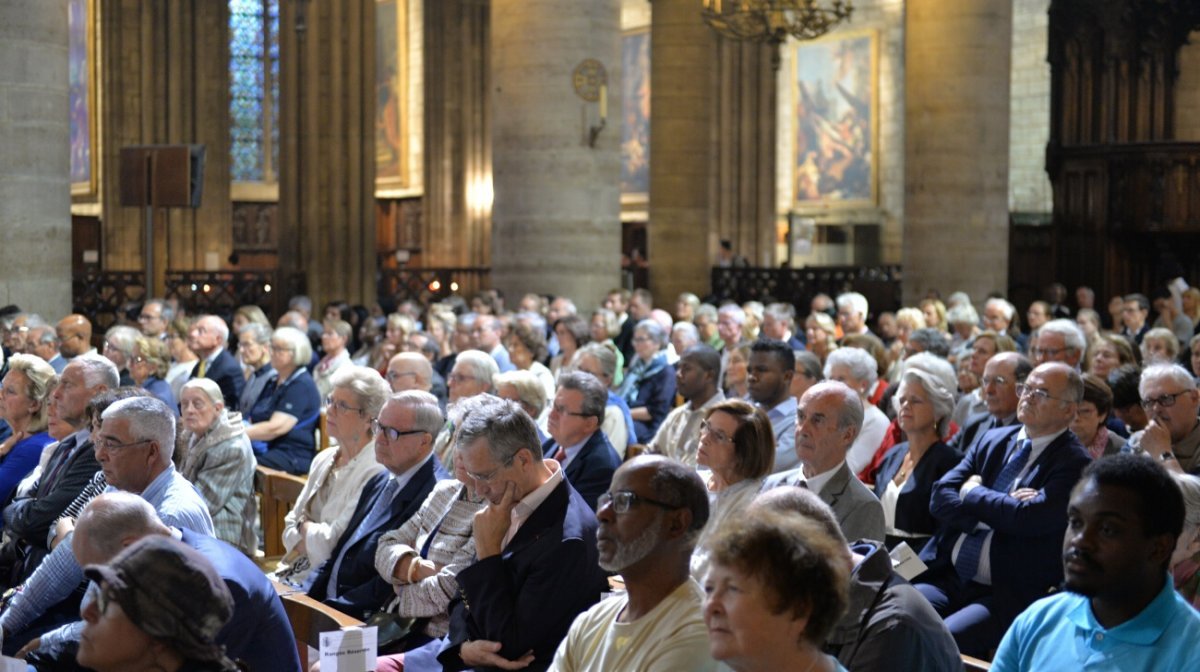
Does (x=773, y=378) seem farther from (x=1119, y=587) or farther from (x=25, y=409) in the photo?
(x=1119, y=587)

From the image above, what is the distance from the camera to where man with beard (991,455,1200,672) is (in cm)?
322

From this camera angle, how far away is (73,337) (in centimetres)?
1034

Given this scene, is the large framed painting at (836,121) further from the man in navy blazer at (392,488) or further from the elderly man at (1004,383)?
the man in navy blazer at (392,488)

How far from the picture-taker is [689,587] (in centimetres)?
370

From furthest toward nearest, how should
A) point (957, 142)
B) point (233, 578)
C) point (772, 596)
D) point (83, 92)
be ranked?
1. point (83, 92)
2. point (957, 142)
3. point (233, 578)
4. point (772, 596)

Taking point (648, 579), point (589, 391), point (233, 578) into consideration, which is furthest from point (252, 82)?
point (648, 579)

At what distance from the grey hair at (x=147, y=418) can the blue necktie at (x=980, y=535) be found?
9.11ft

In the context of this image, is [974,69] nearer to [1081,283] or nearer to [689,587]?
[1081,283]

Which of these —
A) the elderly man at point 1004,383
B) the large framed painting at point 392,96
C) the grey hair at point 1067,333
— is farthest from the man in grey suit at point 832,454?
the large framed painting at point 392,96

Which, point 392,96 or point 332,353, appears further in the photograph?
point 392,96

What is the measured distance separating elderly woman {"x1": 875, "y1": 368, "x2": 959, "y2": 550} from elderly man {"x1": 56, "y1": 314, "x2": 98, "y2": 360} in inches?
241

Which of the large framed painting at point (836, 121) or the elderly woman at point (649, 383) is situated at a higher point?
the large framed painting at point (836, 121)

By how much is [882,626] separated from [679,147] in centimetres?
1722

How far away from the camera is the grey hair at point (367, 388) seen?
618cm
